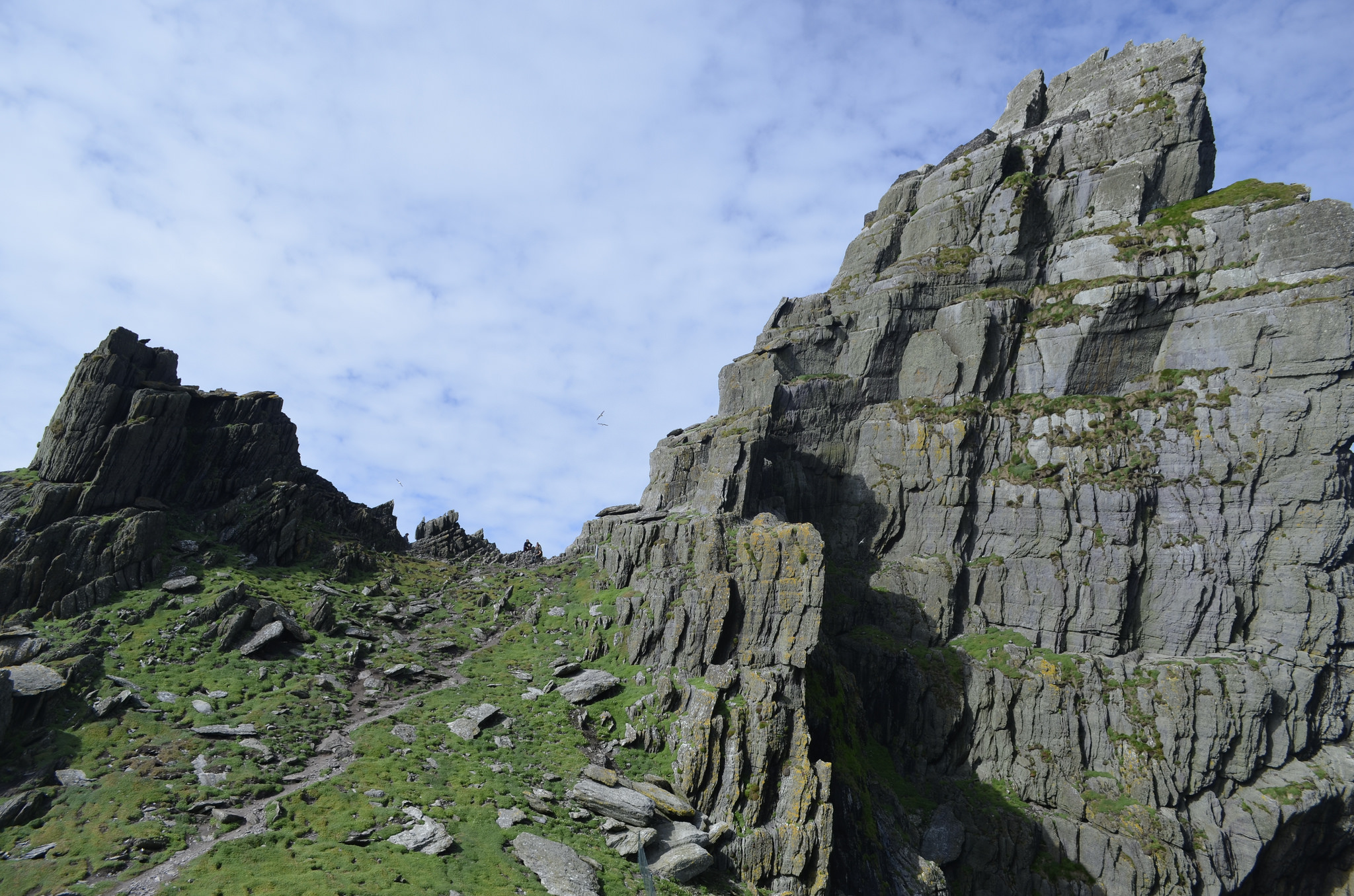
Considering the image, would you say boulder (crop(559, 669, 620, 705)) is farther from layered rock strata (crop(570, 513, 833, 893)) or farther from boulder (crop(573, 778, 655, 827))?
boulder (crop(573, 778, 655, 827))

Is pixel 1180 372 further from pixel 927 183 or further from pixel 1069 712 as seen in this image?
pixel 927 183

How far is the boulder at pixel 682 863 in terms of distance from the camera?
37375 millimetres

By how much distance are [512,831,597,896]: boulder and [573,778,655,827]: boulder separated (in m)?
4.00

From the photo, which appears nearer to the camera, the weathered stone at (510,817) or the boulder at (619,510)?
the weathered stone at (510,817)

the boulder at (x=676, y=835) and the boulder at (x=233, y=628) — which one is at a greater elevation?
the boulder at (x=233, y=628)

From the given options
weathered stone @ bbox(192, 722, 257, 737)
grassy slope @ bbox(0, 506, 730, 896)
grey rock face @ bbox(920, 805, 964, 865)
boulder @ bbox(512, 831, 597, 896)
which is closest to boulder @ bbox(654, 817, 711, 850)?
grassy slope @ bbox(0, 506, 730, 896)

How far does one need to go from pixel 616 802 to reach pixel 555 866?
5.75m

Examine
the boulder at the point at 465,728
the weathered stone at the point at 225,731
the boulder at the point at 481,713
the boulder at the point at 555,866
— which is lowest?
the boulder at the point at 555,866

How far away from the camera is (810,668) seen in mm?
53281

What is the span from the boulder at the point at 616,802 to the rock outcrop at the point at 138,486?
45983mm

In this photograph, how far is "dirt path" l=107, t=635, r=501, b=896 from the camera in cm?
3009

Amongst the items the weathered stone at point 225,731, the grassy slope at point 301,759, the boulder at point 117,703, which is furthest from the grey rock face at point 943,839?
the boulder at point 117,703

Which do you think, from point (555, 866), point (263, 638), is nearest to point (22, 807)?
point (263, 638)

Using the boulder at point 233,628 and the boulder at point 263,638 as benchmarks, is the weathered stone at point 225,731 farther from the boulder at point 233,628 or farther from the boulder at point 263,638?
the boulder at point 233,628
